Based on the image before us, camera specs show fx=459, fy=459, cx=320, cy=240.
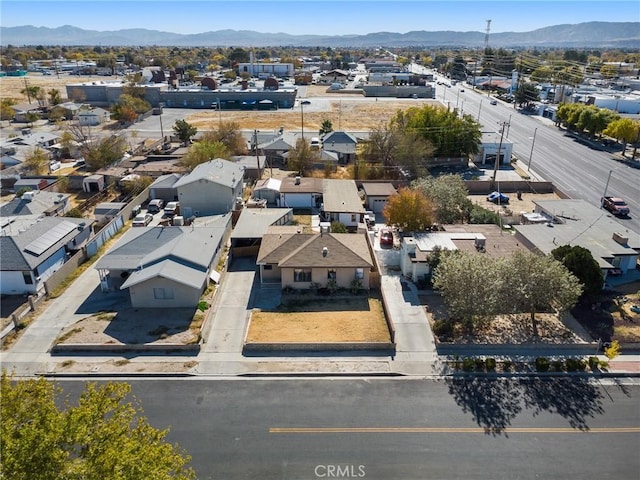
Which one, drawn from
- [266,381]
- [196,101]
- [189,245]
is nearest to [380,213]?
[189,245]

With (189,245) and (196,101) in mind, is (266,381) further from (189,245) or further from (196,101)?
(196,101)

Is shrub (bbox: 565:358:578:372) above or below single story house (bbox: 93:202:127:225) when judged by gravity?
below

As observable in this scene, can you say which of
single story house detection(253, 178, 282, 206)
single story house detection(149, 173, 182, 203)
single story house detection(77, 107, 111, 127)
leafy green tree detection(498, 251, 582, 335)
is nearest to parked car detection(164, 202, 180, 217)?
single story house detection(149, 173, 182, 203)

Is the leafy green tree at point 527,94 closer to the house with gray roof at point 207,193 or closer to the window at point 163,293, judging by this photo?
the house with gray roof at point 207,193

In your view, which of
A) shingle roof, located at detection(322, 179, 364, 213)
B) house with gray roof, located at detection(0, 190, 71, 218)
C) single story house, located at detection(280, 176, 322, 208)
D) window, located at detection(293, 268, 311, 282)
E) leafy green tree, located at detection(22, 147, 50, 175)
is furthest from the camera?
leafy green tree, located at detection(22, 147, 50, 175)

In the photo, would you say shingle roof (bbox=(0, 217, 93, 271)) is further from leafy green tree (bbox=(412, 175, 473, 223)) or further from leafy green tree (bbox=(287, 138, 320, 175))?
leafy green tree (bbox=(412, 175, 473, 223))

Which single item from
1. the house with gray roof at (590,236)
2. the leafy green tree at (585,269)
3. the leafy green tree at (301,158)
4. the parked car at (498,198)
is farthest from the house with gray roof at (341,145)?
the leafy green tree at (585,269)

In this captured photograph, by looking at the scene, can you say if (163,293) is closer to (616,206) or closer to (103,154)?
(103,154)

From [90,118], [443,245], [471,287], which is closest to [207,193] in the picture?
[443,245]
